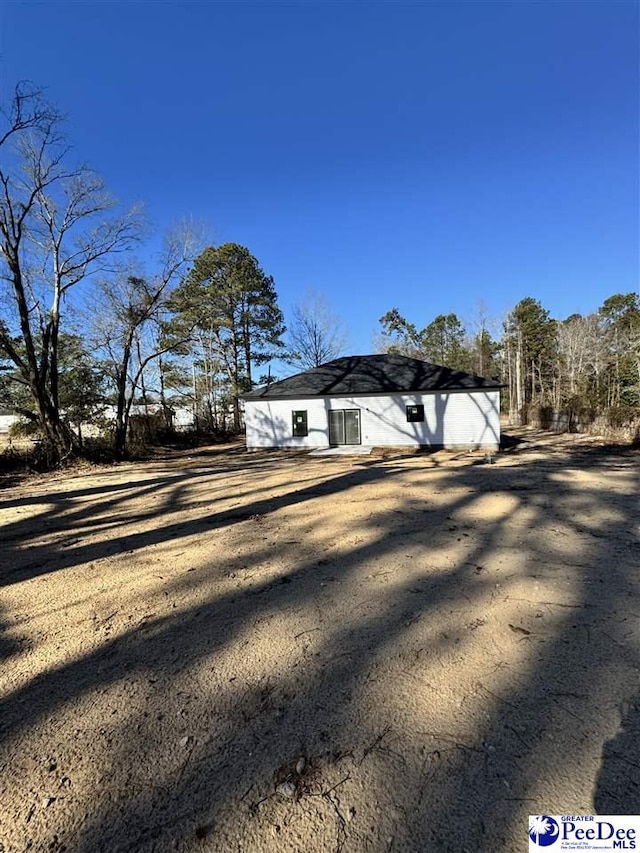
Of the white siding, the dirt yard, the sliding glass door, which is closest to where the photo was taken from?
the dirt yard

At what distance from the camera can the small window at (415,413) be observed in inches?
658

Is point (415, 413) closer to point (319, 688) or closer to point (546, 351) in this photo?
point (319, 688)

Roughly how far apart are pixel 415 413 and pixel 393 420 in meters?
0.93

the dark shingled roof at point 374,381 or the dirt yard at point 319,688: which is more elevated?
the dark shingled roof at point 374,381

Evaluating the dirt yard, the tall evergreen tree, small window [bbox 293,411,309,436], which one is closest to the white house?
small window [bbox 293,411,309,436]

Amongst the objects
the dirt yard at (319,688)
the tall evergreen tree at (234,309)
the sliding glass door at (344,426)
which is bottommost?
the dirt yard at (319,688)

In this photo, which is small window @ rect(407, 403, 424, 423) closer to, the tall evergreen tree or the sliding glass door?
the sliding glass door

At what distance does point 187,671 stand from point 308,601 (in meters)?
→ 1.01

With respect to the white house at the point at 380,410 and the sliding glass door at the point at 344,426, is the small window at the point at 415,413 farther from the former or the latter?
the sliding glass door at the point at 344,426

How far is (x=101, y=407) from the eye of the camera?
18.6 metres

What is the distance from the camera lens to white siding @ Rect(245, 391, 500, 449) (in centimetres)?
1617

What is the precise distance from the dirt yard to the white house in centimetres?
1203

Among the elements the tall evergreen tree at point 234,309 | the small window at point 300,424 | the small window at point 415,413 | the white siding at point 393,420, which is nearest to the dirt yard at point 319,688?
the white siding at point 393,420

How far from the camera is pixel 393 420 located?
17.0 m
